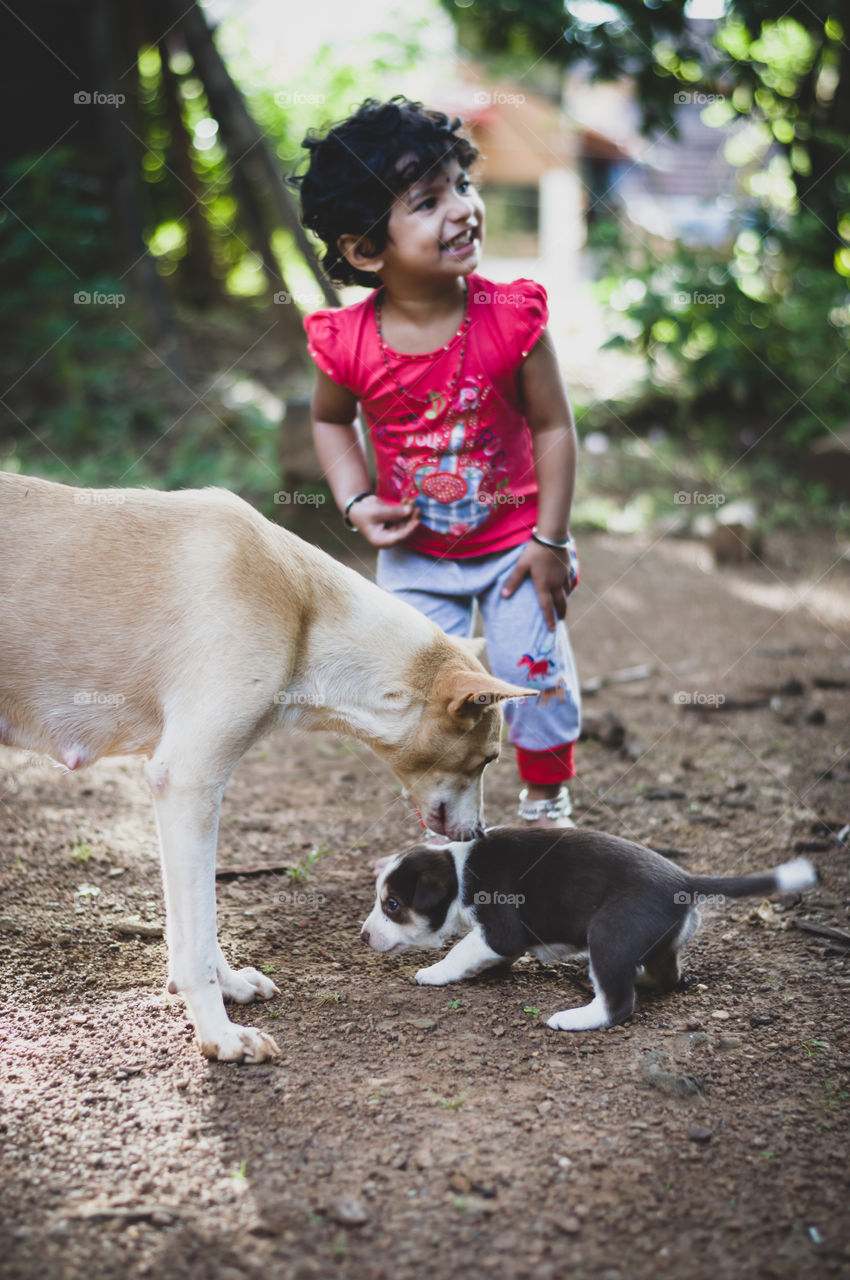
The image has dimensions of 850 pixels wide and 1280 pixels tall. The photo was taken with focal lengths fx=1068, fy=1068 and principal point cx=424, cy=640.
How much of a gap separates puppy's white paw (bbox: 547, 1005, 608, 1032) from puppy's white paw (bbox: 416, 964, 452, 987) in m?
0.38

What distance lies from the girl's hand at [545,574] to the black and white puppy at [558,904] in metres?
0.85

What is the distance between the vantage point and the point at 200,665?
273 cm

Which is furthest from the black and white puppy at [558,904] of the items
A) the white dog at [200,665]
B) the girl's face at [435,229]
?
the girl's face at [435,229]

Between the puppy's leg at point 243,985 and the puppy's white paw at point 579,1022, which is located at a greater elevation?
the puppy's leg at point 243,985

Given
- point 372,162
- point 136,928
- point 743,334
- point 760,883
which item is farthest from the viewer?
point 743,334

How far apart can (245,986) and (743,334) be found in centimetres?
840

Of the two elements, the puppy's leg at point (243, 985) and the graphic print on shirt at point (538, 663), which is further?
the graphic print on shirt at point (538, 663)

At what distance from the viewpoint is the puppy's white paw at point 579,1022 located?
2846 mm

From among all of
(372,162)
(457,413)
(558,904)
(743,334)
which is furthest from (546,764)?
(743,334)

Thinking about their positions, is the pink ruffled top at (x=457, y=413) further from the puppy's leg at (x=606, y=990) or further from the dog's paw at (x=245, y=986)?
the dog's paw at (x=245, y=986)

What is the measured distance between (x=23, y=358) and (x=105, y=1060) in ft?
27.9

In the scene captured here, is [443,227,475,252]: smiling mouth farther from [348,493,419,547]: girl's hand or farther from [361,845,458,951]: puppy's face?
[361,845,458,951]: puppy's face

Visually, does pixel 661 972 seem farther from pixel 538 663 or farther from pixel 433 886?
pixel 538 663

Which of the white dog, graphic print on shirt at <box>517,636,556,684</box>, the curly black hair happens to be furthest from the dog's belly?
the curly black hair
